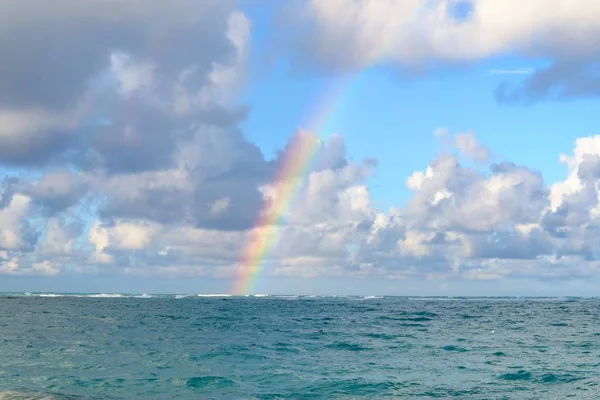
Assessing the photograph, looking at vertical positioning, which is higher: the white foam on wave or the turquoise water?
the white foam on wave

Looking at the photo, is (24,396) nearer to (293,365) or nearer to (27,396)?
(27,396)

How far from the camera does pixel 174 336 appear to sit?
202ft

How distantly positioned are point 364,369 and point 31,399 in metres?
20.9

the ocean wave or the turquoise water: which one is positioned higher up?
the ocean wave

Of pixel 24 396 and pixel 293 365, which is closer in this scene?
pixel 24 396

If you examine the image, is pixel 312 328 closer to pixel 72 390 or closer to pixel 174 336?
pixel 174 336

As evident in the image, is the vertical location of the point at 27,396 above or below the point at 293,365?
above

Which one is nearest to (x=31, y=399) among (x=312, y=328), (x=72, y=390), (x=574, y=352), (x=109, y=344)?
(x=72, y=390)

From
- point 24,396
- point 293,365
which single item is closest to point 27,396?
point 24,396

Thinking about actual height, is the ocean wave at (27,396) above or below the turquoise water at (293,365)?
above

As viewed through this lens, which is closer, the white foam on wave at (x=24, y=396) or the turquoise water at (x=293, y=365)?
the white foam on wave at (x=24, y=396)

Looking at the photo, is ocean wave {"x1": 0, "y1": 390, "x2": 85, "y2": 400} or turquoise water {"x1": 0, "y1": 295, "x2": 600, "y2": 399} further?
turquoise water {"x1": 0, "y1": 295, "x2": 600, "y2": 399}

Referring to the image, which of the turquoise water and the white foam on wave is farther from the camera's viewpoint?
the turquoise water

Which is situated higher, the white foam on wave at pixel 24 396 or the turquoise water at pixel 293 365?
the white foam on wave at pixel 24 396
